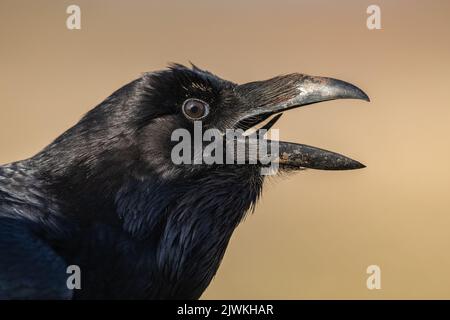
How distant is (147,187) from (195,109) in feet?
1.41

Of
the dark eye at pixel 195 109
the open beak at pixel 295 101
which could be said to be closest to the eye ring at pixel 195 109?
the dark eye at pixel 195 109

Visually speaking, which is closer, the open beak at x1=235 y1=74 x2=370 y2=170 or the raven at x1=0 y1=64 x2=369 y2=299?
the raven at x1=0 y1=64 x2=369 y2=299

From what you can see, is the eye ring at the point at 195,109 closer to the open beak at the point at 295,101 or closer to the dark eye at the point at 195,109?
the dark eye at the point at 195,109

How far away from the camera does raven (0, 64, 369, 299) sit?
3.25 metres

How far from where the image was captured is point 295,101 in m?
3.51

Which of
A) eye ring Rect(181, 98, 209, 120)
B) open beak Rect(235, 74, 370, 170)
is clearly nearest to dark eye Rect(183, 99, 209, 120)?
eye ring Rect(181, 98, 209, 120)

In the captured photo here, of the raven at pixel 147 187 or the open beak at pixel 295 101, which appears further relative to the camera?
the open beak at pixel 295 101

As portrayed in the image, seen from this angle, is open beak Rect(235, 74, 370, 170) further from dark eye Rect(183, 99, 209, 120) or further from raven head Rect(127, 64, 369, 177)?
dark eye Rect(183, 99, 209, 120)

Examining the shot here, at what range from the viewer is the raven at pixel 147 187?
3248 mm

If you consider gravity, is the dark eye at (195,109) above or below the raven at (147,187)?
above

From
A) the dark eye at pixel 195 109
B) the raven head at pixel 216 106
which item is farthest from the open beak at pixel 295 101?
the dark eye at pixel 195 109

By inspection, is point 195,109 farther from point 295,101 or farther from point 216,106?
point 295,101
